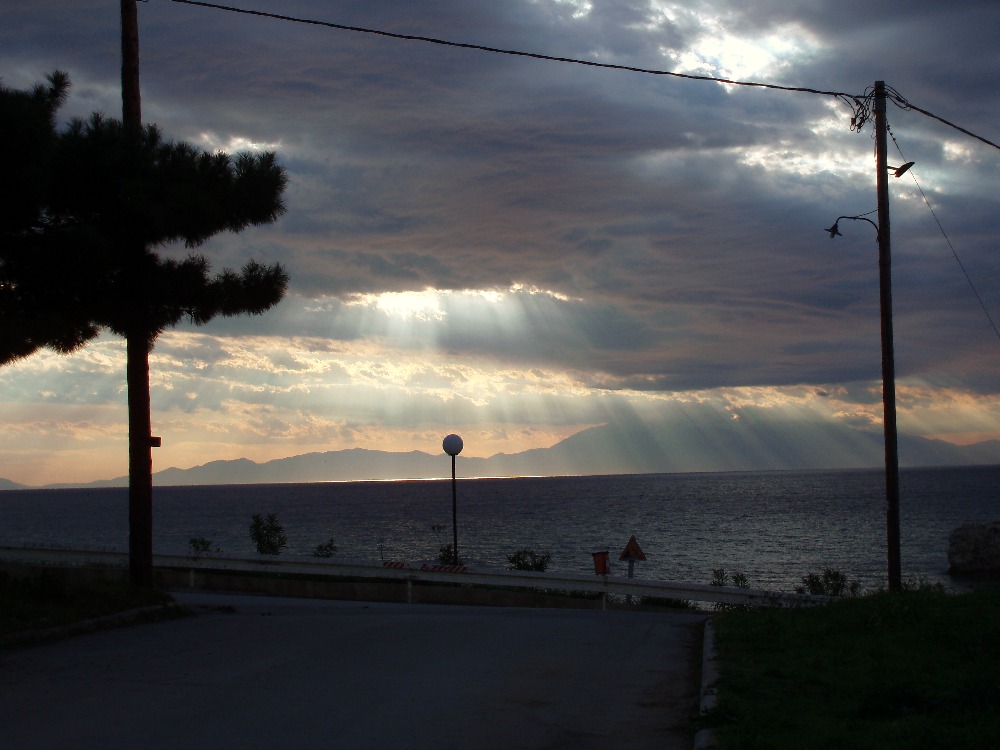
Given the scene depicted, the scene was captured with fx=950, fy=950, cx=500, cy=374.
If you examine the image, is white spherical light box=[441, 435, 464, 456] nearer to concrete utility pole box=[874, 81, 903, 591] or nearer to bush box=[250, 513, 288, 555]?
concrete utility pole box=[874, 81, 903, 591]

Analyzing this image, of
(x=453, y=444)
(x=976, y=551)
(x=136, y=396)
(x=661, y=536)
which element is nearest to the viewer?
(x=136, y=396)

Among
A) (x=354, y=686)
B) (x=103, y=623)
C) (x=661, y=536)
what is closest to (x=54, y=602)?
(x=103, y=623)

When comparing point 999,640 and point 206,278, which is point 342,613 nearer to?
point 206,278

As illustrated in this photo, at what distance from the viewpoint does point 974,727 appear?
19.2 feet

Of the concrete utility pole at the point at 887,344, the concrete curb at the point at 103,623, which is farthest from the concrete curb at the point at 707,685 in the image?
the concrete utility pole at the point at 887,344

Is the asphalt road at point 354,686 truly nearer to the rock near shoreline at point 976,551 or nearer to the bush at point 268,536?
the bush at point 268,536

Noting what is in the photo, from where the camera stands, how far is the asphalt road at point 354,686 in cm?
651

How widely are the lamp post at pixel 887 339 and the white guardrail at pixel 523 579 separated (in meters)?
2.13

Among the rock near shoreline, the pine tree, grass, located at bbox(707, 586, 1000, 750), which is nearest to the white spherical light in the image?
the pine tree

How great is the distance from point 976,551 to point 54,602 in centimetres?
4551

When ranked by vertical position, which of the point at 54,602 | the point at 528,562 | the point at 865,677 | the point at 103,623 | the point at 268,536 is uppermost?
the point at 865,677

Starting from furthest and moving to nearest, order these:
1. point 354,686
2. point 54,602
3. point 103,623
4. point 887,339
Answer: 1. point 887,339
2. point 54,602
3. point 103,623
4. point 354,686

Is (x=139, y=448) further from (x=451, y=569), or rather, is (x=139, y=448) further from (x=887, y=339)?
(x=887, y=339)

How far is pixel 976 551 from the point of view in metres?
46.7
